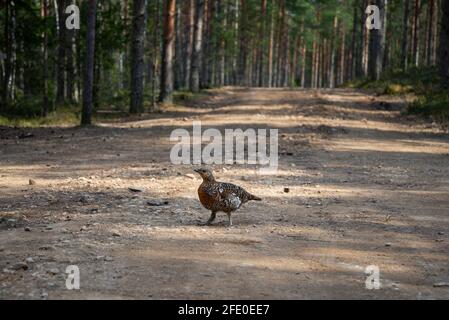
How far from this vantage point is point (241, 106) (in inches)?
1038

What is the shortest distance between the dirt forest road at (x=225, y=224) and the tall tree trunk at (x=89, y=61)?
3.61 metres

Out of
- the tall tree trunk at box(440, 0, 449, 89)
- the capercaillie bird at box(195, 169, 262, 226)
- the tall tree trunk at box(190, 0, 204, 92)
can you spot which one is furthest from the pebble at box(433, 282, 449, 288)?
the tall tree trunk at box(190, 0, 204, 92)

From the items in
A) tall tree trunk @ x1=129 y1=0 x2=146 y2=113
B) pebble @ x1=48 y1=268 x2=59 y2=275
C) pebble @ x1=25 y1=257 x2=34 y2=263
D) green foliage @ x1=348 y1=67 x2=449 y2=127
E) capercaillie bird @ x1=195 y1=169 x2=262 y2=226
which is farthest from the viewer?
tall tree trunk @ x1=129 y1=0 x2=146 y2=113

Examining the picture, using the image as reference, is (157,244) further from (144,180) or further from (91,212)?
(144,180)

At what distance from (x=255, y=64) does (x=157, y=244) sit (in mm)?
69922

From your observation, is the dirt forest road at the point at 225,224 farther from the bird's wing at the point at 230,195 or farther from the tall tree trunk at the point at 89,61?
the tall tree trunk at the point at 89,61

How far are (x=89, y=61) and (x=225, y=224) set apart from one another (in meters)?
12.9

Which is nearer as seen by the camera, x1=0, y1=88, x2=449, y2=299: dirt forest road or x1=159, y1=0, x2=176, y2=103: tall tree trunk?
x1=0, y1=88, x2=449, y2=299: dirt forest road

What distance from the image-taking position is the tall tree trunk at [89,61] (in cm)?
1994

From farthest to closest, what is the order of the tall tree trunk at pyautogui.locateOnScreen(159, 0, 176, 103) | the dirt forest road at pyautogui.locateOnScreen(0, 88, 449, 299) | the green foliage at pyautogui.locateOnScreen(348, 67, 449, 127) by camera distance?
the tall tree trunk at pyautogui.locateOnScreen(159, 0, 176, 103) → the green foliage at pyautogui.locateOnScreen(348, 67, 449, 127) → the dirt forest road at pyautogui.locateOnScreen(0, 88, 449, 299)

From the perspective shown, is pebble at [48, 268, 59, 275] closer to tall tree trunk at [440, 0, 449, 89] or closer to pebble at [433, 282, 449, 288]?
pebble at [433, 282, 449, 288]

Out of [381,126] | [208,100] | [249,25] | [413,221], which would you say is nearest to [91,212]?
[413,221]

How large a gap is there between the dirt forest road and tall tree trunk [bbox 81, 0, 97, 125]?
361cm

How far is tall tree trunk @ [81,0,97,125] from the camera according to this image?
19.9m
